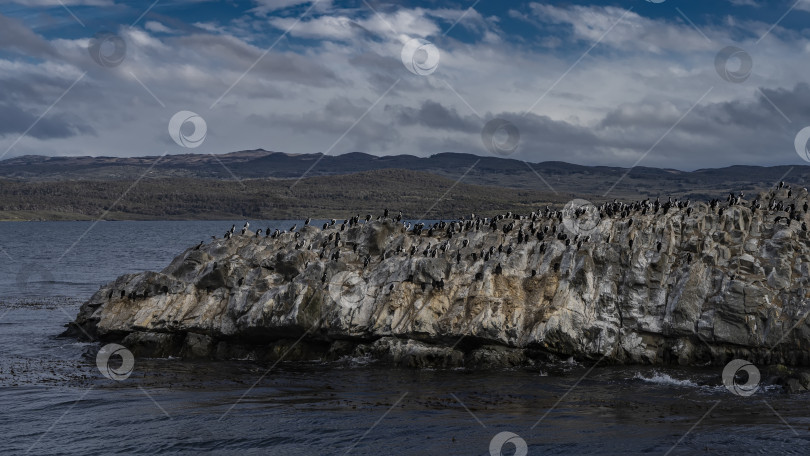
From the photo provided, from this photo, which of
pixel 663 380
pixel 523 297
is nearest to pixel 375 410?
pixel 523 297

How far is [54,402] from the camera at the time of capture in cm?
3728

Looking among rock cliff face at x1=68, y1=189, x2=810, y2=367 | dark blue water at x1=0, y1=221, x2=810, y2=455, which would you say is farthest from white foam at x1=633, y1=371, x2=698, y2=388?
rock cliff face at x1=68, y1=189, x2=810, y2=367

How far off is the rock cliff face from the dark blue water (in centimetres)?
203

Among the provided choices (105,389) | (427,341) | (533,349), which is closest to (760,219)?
(533,349)

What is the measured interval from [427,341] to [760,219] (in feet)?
74.5

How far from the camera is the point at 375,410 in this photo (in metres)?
34.9

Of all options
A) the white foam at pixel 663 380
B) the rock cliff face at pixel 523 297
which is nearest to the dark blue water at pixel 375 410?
the white foam at pixel 663 380

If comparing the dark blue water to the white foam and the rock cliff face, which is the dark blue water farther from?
the rock cliff face

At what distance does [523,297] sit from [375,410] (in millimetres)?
14087

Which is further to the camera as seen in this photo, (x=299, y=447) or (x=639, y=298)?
(x=639, y=298)

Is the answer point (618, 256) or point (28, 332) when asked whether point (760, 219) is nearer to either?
point (618, 256)

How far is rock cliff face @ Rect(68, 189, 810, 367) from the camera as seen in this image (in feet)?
136

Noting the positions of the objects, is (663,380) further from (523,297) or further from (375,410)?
(375,410)

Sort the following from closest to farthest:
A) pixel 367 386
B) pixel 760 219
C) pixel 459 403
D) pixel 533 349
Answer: pixel 459 403, pixel 367 386, pixel 533 349, pixel 760 219
